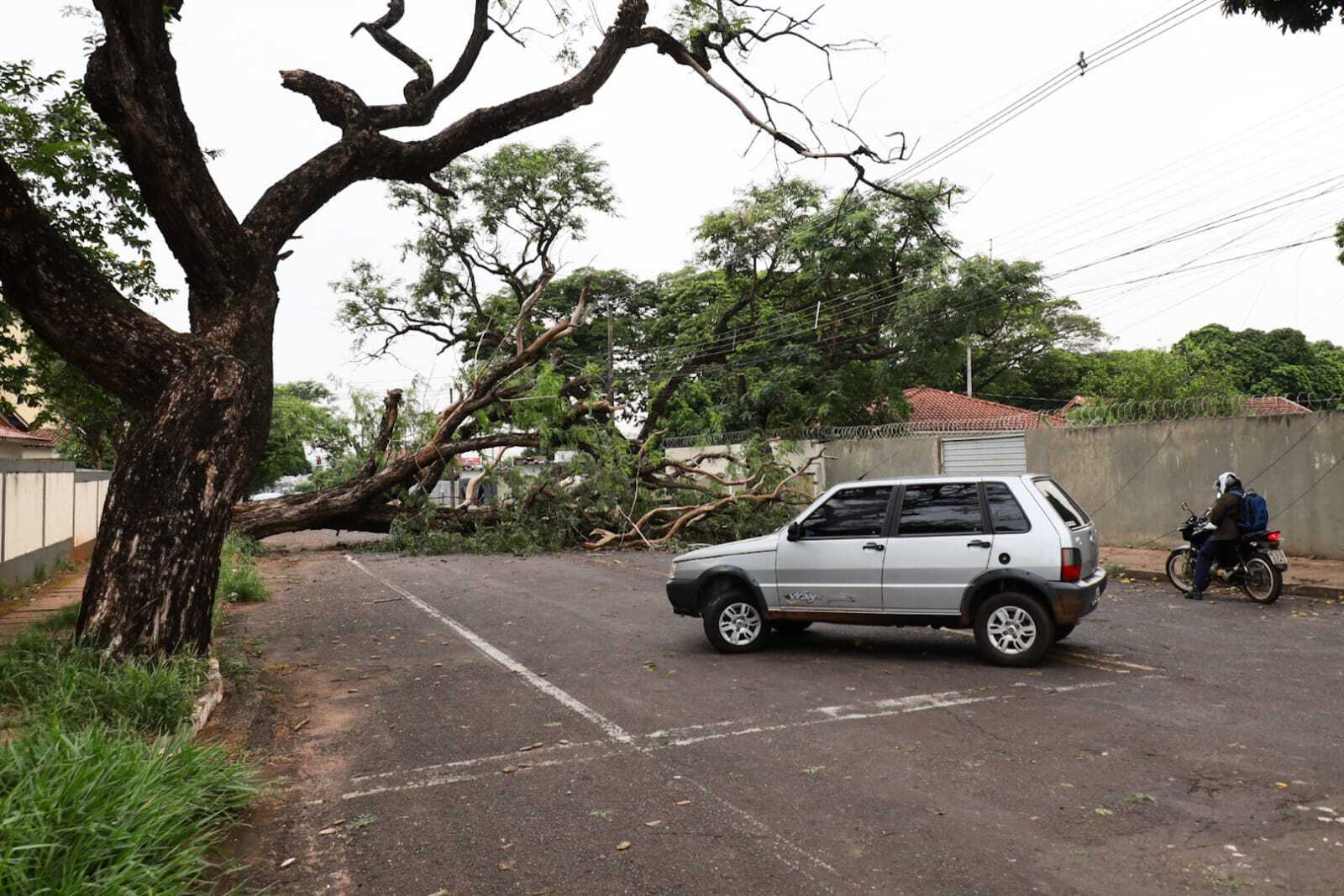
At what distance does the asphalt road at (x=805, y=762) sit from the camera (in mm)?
4082

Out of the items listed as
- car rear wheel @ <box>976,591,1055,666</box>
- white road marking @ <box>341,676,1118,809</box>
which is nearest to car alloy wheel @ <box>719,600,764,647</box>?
car rear wheel @ <box>976,591,1055,666</box>

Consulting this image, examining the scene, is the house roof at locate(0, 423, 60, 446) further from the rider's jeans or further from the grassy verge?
the rider's jeans

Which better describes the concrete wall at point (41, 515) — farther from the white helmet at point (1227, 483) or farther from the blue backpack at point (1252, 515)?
the blue backpack at point (1252, 515)

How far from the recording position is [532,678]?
313 inches

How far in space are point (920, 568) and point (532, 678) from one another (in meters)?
3.40

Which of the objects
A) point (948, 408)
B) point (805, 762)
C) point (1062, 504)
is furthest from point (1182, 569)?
point (948, 408)

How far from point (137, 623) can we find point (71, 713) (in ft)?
4.43

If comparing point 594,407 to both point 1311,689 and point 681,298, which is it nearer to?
point 681,298

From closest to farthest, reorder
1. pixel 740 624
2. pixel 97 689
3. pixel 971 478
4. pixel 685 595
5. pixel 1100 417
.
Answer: pixel 97 689 → pixel 971 478 → pixel 740 624 → pixel 685 595 → pixel 1100 417

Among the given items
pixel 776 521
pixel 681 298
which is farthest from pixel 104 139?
pixel 681 298

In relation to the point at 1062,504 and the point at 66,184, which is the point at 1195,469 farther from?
the point at 66,184

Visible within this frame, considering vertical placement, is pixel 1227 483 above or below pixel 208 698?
above

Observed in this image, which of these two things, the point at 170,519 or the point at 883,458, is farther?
the point at 883,458

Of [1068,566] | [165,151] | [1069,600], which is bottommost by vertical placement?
[1069,600]
